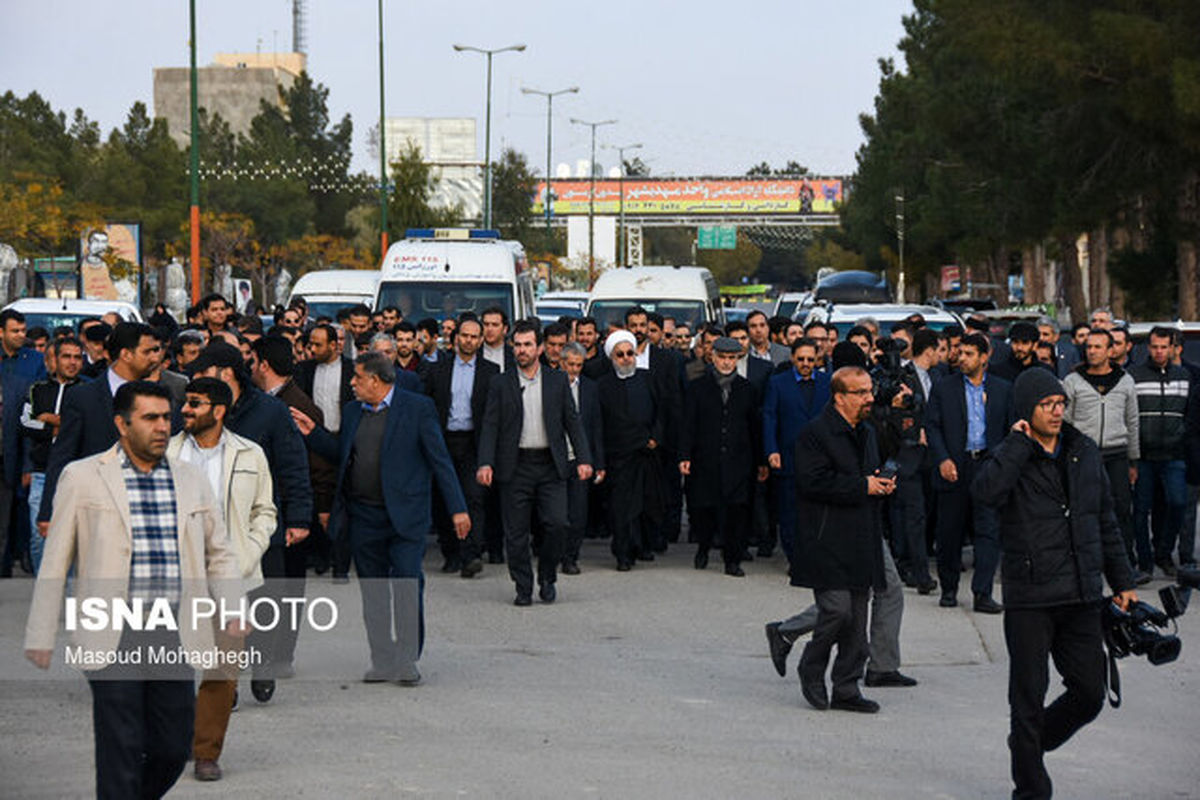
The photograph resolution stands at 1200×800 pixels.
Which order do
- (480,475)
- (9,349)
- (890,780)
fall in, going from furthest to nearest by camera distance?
1. (9,349)
2. (480,475)
3. (890,780)

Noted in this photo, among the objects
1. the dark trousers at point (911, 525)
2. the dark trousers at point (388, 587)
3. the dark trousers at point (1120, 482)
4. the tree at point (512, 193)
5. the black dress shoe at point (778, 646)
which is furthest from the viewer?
the tree at point (512, 193)

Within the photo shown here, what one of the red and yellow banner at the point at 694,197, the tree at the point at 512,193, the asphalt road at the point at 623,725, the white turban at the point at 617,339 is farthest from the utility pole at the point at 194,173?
the red and yellow banner at the point at 694,197

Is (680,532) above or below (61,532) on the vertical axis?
below

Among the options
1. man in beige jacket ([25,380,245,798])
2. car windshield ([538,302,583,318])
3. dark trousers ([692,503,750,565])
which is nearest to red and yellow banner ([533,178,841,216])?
car windshield ([538,302,583,318])

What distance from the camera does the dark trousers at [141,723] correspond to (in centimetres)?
656

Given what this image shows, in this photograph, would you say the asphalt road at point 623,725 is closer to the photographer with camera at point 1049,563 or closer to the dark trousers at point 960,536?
the photographer with camera at point 1049,563

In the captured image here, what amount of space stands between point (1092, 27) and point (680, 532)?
18.0 meters

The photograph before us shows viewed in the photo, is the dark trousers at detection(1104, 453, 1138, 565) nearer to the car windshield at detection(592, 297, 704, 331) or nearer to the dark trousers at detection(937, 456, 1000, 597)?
the dark trousers at detection(937, 456, 1000, 597)

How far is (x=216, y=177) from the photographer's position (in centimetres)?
8181

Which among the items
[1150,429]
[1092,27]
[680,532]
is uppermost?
[1092,27]

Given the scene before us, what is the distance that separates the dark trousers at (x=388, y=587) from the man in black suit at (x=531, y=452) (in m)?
2.99

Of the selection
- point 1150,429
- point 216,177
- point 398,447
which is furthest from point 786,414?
point 216,177

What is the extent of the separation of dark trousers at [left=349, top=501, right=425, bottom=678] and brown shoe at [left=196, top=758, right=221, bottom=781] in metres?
2.36

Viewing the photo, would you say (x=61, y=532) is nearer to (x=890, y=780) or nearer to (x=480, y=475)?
(x=890, y=780)
